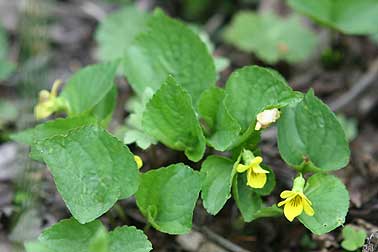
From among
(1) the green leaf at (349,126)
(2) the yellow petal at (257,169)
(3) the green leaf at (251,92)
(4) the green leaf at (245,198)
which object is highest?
(3) the green leaf at (251,92)

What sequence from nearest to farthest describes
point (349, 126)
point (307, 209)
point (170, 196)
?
point (307, 209) → point (170, 196) → point (349, 126)

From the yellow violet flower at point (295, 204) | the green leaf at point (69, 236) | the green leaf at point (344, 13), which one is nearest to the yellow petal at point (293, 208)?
the yellow violet flower at point (295, 204)

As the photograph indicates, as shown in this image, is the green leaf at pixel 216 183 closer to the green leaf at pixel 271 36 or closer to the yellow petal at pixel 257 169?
the yellow petal at pixel 257 169

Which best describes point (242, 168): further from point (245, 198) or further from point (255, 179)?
point (245, 198)

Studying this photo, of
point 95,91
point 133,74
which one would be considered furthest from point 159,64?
point 95,91

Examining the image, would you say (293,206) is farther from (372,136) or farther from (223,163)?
(372,136)

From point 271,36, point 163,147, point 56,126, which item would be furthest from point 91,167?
point 271,36
